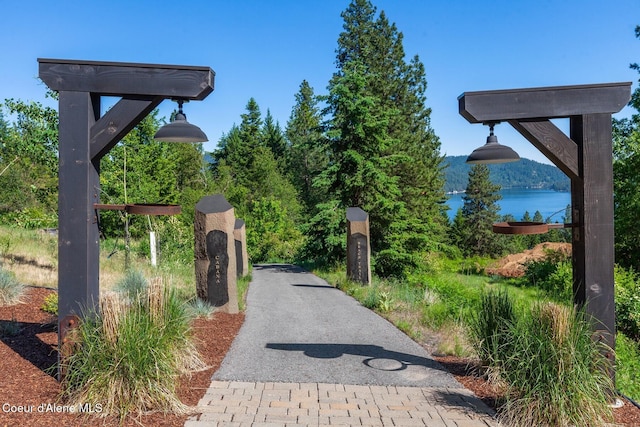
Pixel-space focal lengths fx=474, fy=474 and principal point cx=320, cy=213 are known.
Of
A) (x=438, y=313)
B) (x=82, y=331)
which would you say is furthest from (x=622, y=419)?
(x=82, y=331)

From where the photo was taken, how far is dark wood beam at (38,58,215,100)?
4512mm

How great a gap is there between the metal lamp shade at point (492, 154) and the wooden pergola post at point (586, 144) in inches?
8.8

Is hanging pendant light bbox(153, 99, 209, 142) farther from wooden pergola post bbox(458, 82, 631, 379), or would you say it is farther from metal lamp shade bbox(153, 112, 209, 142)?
wooden pergola post bbox(458, 82, 631, 379)

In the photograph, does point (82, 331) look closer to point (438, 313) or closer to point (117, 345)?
point (117, 345)

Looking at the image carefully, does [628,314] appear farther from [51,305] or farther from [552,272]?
[51,305]

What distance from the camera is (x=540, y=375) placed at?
3.88 meters

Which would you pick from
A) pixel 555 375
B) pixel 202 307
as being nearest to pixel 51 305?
pixel 202 307

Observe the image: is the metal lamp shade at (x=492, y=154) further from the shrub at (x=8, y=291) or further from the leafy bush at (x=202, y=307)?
the shrub at (x=8, y=291)

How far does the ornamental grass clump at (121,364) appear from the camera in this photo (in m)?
3.99

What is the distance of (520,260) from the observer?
93.3ft

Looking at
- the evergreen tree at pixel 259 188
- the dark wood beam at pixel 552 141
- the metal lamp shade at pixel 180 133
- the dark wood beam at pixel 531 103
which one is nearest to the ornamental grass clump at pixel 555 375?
the dark wood beam at pixel 552 141

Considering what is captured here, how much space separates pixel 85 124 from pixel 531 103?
168 inches

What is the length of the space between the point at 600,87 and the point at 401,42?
28703 mm

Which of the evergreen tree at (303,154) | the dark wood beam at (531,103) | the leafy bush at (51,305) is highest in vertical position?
the evergreen tree at (303,154)
